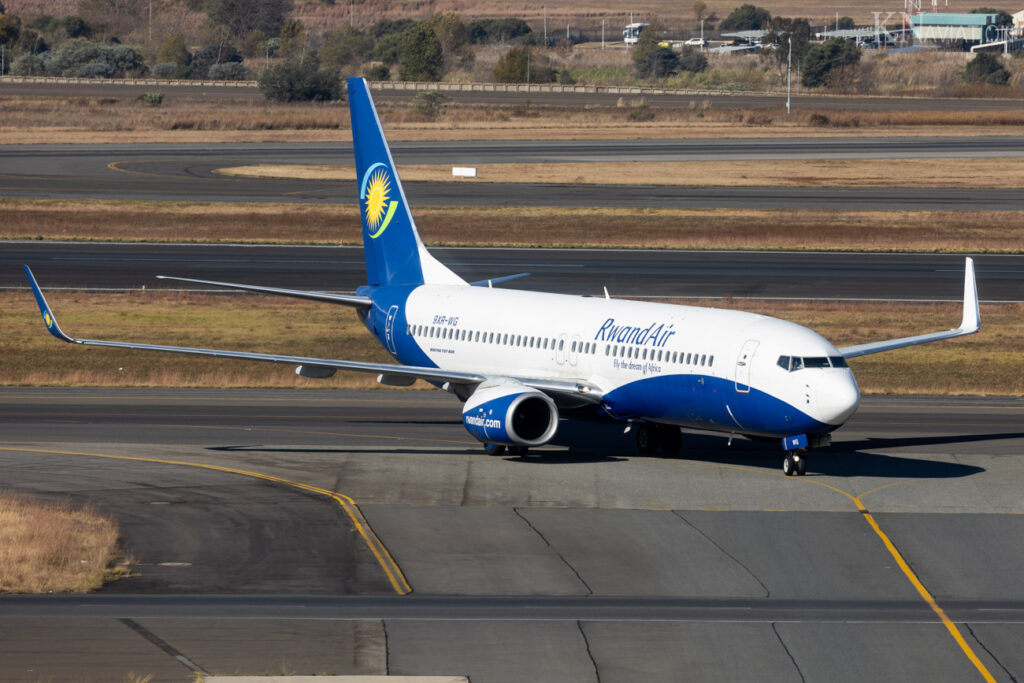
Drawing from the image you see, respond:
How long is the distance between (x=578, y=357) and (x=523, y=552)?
11.6 meters

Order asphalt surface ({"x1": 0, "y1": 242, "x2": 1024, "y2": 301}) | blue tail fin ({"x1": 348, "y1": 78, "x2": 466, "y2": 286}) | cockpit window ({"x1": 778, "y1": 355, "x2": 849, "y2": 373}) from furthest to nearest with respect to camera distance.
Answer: asphalt surface ({"x1": 0, "y1": 242, "x2": 1024, "y2": 301}), blue tail fin ({"x1": 348, "y1": 78, "x2": 466, "y2": 286}), cockpit window ({"x1": 778, "y1": 355, "x2": 849, "y2": 373})

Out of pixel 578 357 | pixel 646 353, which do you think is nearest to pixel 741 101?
pixel 578 357

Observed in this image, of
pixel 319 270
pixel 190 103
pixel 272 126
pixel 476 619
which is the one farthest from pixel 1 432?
pixel 190 103

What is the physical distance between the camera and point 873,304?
70.4 m

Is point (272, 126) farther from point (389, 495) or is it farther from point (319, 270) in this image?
point (389, 495)

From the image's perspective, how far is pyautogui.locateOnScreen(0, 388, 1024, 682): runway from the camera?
2361 cm

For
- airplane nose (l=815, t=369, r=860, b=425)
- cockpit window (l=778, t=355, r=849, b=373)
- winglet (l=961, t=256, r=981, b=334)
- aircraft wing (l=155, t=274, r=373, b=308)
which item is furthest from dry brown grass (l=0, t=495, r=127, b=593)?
winglet (l=961, t=256, r=981, b=334)

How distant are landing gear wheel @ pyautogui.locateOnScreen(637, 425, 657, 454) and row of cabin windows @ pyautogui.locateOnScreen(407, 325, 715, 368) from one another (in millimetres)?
2902

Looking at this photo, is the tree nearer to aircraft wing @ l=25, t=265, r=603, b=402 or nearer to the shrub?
the shrub

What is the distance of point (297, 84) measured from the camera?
179125 mm

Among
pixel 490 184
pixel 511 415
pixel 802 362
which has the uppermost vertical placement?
pixel 802 362

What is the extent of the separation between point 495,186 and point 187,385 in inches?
2367

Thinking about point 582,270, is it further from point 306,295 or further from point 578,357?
point 578,357

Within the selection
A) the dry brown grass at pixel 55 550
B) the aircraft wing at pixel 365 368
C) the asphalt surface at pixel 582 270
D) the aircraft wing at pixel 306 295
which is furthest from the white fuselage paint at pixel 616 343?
the asphalt surface at pixel 582 270
